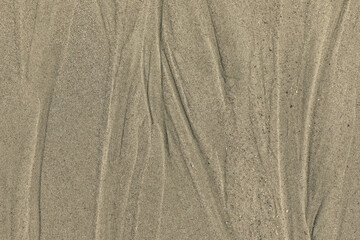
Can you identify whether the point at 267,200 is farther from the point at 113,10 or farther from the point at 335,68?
→ the point at 113,10

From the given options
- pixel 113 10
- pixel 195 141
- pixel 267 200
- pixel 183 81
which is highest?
pixel 113 10

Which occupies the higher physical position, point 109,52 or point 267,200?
point 109,52

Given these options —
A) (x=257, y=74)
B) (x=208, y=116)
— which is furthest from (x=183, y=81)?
(x=257, y=74)

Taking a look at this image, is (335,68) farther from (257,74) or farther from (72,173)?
(72,173)

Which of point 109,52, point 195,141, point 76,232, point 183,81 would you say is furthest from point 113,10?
point 76,232

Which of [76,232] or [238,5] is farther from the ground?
[238,5]

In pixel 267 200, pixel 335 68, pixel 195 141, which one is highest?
pixel 335 68
